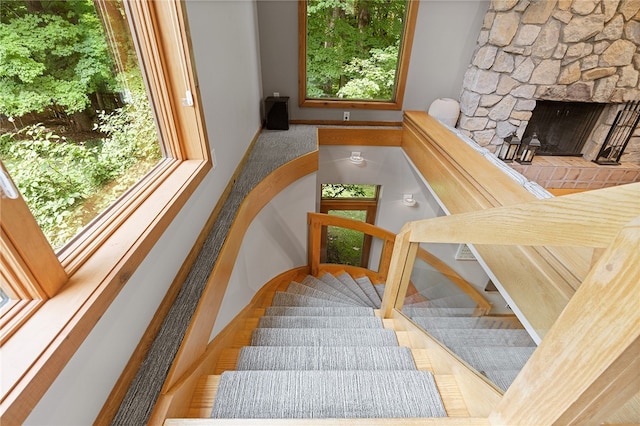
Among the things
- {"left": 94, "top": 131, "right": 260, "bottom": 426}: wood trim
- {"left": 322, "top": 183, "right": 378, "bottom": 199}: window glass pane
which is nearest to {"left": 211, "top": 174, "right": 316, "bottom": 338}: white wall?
{"left": 94, "top": 131, "right": 260, "bottom": 426}: wood trim

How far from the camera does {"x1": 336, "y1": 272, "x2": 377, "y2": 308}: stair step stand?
3.25 m

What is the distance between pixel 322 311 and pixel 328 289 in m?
1.02

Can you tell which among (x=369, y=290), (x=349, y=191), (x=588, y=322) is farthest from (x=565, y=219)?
(x=349, y=191)

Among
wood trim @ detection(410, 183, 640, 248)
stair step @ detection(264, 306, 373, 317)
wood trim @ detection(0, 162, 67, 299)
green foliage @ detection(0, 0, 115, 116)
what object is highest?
green foliage @ detection(0, 0, 115, 116)

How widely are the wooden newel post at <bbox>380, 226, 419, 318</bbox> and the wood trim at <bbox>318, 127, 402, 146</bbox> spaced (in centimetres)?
242

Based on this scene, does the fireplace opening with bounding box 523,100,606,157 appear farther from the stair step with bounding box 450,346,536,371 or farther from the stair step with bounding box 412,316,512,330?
the stair step with bounding box 450,346,536,371

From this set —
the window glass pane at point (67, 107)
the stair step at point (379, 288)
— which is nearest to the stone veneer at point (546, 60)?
the stair step at point (379, 288)

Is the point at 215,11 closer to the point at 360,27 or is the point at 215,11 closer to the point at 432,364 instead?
the point at 360,27

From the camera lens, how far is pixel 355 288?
3488 mm

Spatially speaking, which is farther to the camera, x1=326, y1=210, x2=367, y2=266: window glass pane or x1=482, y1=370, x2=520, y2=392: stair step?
x1=326, y1=210, x2=367, y2=266: window glass pane

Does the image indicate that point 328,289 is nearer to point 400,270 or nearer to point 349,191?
point 400,270

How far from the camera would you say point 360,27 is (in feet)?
11.0

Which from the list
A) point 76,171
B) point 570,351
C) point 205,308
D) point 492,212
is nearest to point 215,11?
point 76,171

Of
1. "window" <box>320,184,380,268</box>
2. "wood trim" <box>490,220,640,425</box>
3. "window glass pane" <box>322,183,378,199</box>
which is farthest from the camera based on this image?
"window glass pane" <box>322,183,378,199</box>
